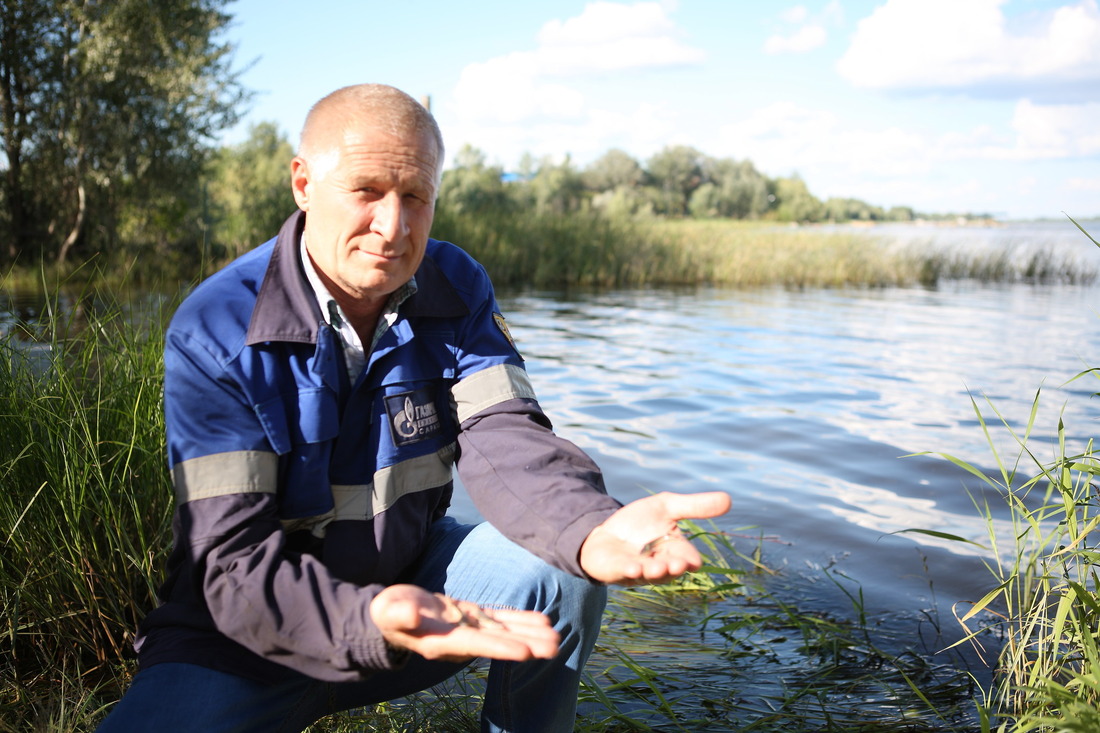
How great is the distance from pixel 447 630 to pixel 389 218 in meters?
0.85

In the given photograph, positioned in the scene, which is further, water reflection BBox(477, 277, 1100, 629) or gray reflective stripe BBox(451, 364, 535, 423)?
water reflection BBox(477, 277, 1100, 629)

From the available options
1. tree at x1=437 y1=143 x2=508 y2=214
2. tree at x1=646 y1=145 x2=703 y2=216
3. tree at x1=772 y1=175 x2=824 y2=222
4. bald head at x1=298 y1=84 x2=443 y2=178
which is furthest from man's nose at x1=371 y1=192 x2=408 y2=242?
tree at x1=772 y1=175 x2=824 y2=222

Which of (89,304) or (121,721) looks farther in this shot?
(89,304)

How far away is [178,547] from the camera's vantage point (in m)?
1.82

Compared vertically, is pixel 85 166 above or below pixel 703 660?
above

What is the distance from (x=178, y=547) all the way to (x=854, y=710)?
1.93 metres

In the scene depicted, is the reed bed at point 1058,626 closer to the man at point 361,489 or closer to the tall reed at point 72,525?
the man at point 361,489

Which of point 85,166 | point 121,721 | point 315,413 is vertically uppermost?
point 85,166

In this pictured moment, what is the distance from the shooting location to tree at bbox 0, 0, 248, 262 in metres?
14.7

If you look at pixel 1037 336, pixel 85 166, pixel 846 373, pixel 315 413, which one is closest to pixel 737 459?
pixel 846 373

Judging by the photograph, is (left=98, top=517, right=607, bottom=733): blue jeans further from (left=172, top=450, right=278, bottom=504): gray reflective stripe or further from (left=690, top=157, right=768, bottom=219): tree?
(left=690, top=157, right=768, bottom=219): tree

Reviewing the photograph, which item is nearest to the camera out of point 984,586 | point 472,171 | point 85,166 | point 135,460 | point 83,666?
point 83,666

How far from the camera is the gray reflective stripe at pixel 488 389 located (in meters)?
2.06

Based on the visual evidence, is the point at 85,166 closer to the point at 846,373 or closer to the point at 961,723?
the point at 846,373
